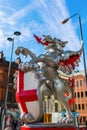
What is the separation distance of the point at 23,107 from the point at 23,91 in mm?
433

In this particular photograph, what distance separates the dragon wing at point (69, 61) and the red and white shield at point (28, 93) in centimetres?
79

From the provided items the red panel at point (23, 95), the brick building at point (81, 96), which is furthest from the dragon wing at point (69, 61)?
the brick building at point (81, 96)

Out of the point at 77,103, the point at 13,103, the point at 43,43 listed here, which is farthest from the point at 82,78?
the point at 43,43

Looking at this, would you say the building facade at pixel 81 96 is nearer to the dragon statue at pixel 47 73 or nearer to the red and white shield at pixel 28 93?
the dragon statue at pixel 47 73

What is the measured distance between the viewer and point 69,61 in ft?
21.9

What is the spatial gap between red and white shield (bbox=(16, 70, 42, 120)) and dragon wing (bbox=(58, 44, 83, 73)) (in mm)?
787

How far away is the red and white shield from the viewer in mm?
6395

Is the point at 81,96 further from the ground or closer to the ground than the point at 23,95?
further from the ground

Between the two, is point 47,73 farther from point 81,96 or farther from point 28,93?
point 81,96

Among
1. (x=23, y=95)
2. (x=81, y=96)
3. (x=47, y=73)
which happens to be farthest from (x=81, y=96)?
(x=23, y=95)

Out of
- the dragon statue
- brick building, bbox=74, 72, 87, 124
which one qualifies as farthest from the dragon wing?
brick building, bbox=74, 72, 87, 124

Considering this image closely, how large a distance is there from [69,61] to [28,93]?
4.64 ft

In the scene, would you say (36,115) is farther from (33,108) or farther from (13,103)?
(13,103)

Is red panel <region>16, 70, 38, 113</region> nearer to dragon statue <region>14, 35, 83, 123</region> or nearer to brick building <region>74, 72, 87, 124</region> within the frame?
dragon statue <region>14, 35, 83, 123</region>
